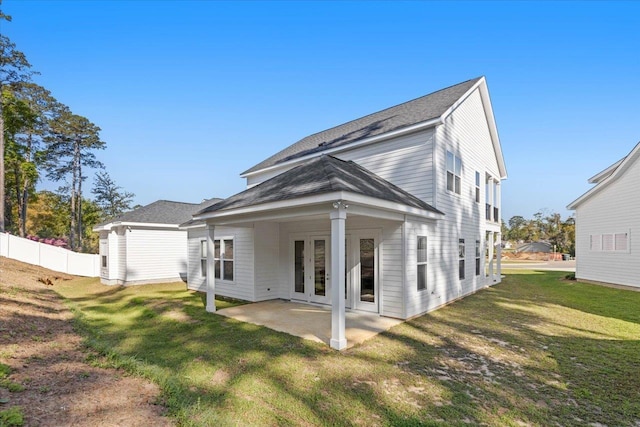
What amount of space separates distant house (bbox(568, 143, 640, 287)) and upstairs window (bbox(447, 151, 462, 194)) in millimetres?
8755

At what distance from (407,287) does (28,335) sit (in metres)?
8.26

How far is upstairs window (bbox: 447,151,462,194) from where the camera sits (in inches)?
414

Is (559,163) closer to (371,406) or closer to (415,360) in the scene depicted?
(415,360)

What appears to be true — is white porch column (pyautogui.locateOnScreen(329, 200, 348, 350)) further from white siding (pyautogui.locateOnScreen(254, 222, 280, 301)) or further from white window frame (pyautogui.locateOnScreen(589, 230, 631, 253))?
white window frame (pyautogui.locateOnScreen(589, 230, 631, 253))

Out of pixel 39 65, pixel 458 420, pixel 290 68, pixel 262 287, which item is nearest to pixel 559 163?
pixel 290 68

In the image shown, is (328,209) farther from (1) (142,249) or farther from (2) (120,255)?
(2) (120,255)

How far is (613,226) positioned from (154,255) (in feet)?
75.3

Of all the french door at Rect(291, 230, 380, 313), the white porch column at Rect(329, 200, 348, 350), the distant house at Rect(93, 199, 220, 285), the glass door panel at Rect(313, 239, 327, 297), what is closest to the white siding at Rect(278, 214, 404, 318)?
the french door at Rect(291, 230, 380, 313)

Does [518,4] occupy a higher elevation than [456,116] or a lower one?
→ higher

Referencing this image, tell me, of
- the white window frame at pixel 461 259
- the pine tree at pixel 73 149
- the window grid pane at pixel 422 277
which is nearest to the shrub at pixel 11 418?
the window grid pane at pixel 422 277

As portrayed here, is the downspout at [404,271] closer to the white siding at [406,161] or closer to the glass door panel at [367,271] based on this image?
the glass door panel at [367,271]

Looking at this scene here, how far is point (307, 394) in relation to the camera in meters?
4.12

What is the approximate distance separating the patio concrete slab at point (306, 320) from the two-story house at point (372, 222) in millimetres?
459

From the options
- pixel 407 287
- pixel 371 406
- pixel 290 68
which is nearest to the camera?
pixel 371 406
